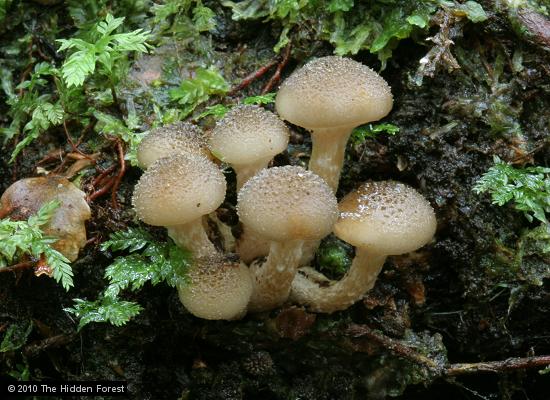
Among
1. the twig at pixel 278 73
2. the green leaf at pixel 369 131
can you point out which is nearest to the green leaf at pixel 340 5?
the twig at pixel 278 73

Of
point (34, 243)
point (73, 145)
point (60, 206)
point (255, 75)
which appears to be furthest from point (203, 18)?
point (34, 243)

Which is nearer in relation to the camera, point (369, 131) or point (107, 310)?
point (107, 310)

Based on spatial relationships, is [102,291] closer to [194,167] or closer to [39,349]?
[39,349]

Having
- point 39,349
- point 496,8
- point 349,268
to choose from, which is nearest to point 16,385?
point 39,349

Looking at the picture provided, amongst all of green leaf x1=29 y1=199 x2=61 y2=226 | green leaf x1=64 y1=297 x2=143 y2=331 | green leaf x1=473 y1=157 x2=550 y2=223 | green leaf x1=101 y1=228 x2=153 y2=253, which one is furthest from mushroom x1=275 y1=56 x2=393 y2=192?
green leaf x1=29 y1=199 x2=61 y2=226

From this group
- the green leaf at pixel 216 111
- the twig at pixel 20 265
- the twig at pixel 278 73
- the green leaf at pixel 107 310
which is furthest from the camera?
the twig at pixel 278 73

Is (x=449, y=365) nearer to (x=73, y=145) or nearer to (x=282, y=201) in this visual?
(x=282, y=201)

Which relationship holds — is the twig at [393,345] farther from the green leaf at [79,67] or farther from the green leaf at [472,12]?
the green leaf at [79,67]
